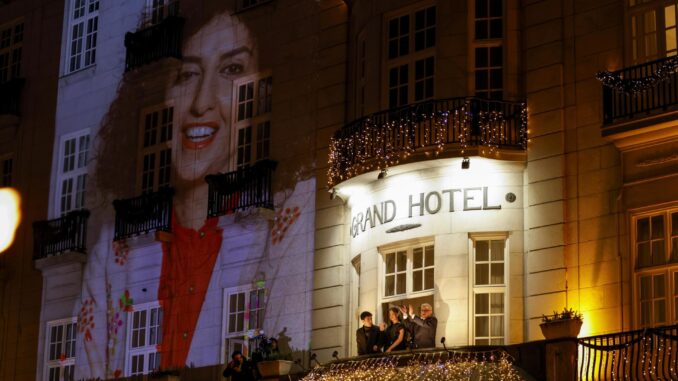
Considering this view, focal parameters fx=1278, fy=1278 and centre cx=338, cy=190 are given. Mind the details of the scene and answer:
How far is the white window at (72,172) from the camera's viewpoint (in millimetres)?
32050

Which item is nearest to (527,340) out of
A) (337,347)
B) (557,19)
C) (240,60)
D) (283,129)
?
(337,347)

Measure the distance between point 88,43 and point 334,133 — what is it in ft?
32.0

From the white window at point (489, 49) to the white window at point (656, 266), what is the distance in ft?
13.5

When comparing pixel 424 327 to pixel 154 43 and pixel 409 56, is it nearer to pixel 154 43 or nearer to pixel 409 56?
pixel 409 56

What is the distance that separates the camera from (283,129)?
2773cm

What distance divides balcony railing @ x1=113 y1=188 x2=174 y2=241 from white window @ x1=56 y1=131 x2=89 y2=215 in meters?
2.07

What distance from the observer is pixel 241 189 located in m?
27.8

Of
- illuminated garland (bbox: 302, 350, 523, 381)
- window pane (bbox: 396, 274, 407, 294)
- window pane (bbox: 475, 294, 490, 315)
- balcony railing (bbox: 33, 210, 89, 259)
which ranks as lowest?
illuminated garland (bbox: 302, 350, 523, 381)

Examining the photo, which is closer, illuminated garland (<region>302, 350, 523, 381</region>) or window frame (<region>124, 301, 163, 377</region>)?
illuminated garland (<region>302, 350, 523, 381</region>)

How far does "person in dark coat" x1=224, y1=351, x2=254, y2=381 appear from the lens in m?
25.1

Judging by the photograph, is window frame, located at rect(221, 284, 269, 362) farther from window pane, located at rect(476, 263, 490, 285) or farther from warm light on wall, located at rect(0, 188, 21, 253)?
warm light on wall, located at rect(0, 188, 21, 253)

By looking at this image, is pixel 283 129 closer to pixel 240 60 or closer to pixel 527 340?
pixel 240 60

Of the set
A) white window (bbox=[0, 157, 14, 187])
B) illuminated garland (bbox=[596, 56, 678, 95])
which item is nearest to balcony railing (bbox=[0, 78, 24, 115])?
white window (bbox=[0, 157, 14, 187])

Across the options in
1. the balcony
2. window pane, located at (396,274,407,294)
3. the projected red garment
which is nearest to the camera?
the balcony
